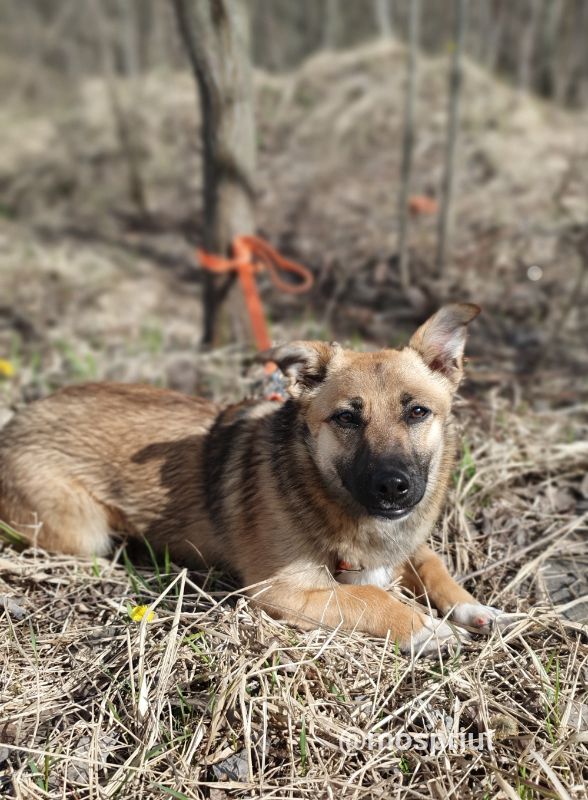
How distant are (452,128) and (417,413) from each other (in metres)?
4.67

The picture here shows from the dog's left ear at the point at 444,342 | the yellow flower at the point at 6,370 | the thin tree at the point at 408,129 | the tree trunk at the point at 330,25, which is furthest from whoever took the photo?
the tree trunk at the point at 330,25

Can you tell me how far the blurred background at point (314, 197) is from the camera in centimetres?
596

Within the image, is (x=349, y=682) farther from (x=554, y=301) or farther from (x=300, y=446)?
(x=554, y=301)

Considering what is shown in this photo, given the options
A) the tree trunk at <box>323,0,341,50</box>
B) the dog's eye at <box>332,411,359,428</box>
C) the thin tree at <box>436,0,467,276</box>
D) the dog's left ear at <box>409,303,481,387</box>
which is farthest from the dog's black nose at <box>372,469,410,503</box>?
the tree trunk at <box>323,0,341,50</box>

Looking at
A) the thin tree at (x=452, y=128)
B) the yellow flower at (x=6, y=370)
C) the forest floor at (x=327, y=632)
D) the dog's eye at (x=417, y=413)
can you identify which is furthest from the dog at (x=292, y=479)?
the thin tree at (x=452, y=128)

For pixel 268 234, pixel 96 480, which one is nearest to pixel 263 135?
pixel 268 234

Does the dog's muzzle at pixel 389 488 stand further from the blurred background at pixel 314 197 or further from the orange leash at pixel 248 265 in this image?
the orange leash at pixel 248 265

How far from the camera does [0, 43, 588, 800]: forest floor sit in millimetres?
2516

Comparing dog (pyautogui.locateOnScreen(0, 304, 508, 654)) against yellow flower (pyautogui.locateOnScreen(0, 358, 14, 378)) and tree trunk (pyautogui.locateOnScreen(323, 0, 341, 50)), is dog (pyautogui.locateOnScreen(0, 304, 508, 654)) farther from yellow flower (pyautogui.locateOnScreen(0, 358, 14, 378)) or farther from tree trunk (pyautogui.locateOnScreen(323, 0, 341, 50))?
tree trunk (pyautogui.locateOnScreen(323, 0, 341, 50))

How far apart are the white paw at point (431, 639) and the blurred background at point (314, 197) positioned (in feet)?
7.31

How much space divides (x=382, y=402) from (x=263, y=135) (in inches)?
420

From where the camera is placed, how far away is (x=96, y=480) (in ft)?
12.4

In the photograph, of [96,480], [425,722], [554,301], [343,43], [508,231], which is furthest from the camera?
[343,43]

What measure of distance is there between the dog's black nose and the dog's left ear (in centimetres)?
79
